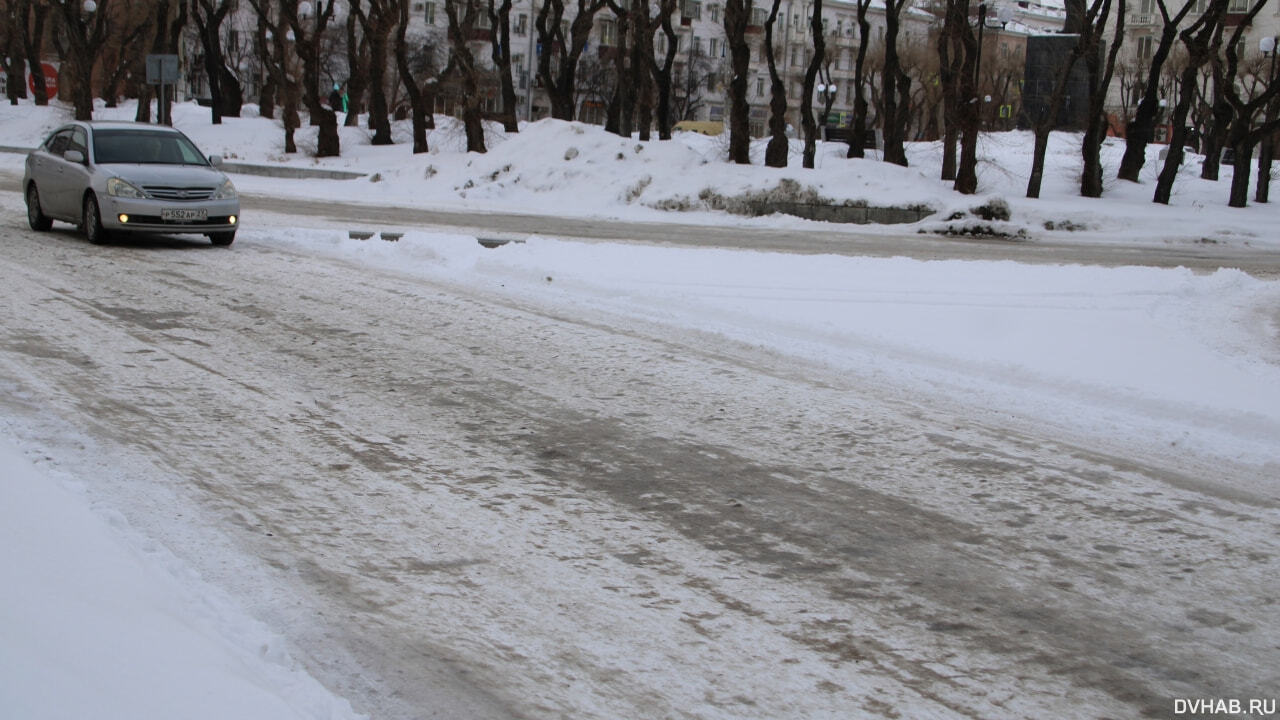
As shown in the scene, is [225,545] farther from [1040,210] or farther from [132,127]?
[1040,210]

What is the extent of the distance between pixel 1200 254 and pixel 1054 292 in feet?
36.2

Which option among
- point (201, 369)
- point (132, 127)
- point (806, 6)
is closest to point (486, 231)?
point (132, 127)

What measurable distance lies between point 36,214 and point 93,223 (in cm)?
172

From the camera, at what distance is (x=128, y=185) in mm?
13461

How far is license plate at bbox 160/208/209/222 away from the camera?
44.4 feet

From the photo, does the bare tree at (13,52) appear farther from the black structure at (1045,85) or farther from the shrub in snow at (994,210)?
the shrub in snow at (994,210)

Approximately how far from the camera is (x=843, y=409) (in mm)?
6895

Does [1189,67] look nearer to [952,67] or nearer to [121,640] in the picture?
[952,67]

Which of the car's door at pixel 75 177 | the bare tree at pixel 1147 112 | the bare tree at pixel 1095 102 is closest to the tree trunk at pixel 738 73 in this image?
the bare tree at pixel 1095 102

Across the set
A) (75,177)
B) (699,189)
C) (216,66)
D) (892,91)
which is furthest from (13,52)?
(75,177)

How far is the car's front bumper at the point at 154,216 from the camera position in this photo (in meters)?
13.4

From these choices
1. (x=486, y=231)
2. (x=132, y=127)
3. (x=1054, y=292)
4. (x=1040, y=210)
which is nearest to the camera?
(x=1054, y=292)

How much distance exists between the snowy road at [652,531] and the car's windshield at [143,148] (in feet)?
21.6

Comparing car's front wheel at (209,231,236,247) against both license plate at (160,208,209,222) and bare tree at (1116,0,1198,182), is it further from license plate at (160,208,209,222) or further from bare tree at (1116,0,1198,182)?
bare tree at (1116,0,1198,182)
